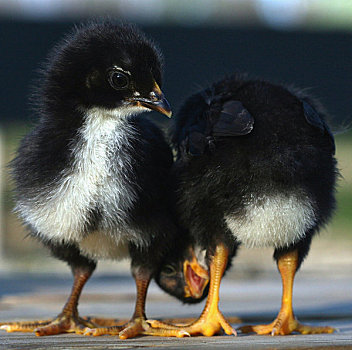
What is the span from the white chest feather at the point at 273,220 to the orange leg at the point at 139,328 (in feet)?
1.71

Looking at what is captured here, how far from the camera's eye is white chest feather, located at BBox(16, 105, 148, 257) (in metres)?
3.31

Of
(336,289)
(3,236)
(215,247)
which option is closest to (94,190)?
(215,247)

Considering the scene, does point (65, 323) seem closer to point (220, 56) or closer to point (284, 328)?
point (284, 328)

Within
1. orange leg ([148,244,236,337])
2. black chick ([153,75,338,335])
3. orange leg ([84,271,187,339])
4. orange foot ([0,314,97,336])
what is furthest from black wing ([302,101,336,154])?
orange foot ([0,314,97,336])

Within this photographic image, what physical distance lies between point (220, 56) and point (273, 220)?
273 inches

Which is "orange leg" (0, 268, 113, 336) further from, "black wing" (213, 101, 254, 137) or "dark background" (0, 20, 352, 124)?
"dark background" (0, 20, 352, 124)

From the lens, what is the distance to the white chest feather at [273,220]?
10.8ft

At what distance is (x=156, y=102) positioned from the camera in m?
3.41

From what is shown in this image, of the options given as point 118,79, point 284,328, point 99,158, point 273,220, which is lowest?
point 284,328

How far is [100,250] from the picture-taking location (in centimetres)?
359

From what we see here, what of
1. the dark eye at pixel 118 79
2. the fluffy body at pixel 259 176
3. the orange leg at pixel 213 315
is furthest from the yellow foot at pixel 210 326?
the dark eye at pixel 118 79

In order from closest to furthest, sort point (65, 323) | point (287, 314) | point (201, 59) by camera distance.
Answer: point (287, 314)
point (65, 323)
point (201, 59)

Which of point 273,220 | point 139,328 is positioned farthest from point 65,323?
point 273,220

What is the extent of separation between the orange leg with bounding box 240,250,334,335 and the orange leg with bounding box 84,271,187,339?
0.40 metres
